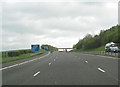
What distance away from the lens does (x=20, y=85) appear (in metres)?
8.43

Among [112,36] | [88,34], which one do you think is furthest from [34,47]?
[88,34]

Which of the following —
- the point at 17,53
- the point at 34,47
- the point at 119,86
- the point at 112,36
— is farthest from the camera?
the point at 112,36

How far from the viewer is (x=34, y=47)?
48750 mm

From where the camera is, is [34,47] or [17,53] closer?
[34,47]

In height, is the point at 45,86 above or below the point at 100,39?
below

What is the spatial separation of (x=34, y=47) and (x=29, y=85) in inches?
1603

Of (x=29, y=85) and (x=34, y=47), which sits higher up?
(x=34, y=47)

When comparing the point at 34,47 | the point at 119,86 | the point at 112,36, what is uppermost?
the point at 112,36

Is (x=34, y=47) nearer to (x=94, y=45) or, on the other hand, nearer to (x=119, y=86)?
(x=119, y=86)

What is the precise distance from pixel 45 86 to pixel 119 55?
86.3 feet

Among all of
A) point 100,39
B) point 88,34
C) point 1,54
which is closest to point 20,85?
point 1,54

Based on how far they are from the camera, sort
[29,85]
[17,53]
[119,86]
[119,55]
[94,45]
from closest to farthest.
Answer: [119,86]
[29,85]
[119,55]
[17,53]
[94,45]

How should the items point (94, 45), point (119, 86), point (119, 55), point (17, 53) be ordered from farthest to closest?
point (94, 45) < point (17, 53) < point (119, 55) < point (119, 86)

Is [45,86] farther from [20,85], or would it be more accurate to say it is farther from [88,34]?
[88,34]
